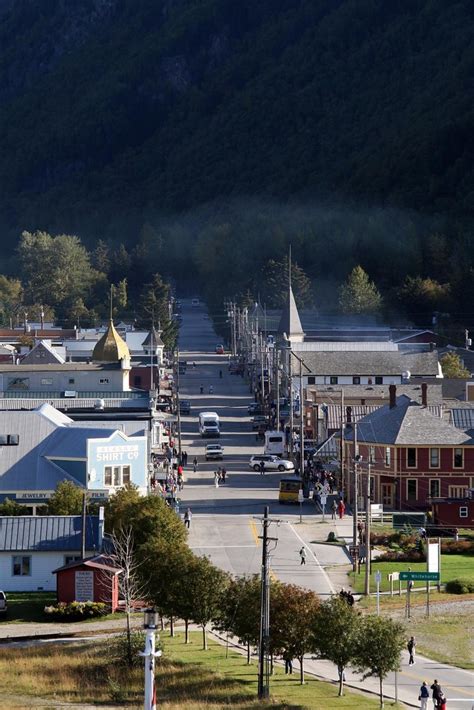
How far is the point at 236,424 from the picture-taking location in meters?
102

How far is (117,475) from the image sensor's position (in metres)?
66.1

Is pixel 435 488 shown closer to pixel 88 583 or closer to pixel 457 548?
pixel 457 548

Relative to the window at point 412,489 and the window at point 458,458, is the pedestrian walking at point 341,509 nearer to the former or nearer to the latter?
the window at point 412,489

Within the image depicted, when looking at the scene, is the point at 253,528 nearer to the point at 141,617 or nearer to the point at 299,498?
the point at 299,498

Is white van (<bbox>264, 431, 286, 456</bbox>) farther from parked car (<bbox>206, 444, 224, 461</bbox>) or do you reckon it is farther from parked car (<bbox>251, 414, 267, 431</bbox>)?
parked car (<bbox>251, 414, 267, 431</bbox>)

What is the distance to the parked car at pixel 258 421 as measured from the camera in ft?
325

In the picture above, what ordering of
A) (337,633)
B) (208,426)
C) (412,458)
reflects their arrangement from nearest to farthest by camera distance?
(337,633), (412,458), (208,426)

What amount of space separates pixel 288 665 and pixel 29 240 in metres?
159

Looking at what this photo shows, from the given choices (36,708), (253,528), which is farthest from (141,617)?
(253,528)

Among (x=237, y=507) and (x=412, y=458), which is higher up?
(x=412, y=458)

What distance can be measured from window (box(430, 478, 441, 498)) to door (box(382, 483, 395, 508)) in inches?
61.5

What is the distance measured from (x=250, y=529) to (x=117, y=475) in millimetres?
5428

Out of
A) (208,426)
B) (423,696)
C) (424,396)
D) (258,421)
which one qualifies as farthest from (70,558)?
(258,421)

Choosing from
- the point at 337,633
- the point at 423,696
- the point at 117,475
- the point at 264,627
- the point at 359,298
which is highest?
the point at 359,298
